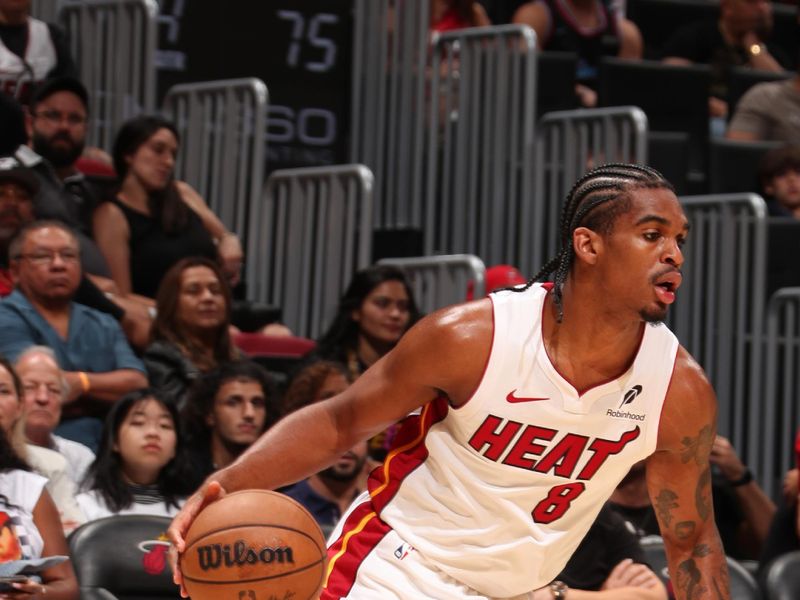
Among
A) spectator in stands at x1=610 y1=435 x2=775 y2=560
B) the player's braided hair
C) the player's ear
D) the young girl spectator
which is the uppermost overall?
the player's braided hair

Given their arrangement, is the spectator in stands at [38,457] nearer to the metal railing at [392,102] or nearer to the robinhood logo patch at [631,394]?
the robinhood logo patch at [631,394]

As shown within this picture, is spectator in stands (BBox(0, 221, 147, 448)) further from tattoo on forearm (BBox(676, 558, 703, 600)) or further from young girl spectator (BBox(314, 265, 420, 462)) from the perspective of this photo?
tattoo on forearm (BBox(676, 558, 703, 600))

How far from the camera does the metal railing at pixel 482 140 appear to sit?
28.4ft

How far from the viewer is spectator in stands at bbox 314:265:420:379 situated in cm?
752

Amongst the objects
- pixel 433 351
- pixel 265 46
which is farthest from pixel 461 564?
pixel 265 46

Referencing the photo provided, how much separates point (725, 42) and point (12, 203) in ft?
18.5

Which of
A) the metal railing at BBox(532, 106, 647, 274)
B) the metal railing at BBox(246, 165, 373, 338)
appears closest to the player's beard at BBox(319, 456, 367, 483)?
the metal railing at BBox(246, 165, 373, 338)

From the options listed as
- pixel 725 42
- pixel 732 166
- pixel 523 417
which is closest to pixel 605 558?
pixel 523 417

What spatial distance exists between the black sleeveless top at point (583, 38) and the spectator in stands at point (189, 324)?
3.55 meters

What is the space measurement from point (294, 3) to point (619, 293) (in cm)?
650

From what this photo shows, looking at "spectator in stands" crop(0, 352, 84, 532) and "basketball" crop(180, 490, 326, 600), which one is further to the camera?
"spectator in stands" crop(0, 352, 84, 532)

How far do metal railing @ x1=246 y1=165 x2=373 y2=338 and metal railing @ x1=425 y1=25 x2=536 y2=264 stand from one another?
1.82 feet

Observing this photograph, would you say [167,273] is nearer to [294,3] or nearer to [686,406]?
[294,3]

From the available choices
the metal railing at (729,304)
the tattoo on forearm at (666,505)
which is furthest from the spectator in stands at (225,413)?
the tattoo on forearm at (666,505)
